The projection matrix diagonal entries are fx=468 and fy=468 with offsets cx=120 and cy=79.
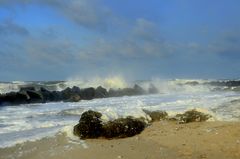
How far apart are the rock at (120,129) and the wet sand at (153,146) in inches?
9.3

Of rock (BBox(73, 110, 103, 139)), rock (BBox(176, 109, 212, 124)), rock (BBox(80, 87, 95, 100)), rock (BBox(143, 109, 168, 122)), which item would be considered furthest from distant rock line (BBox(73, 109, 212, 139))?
rock (BBox(80, 87, 95, 100))

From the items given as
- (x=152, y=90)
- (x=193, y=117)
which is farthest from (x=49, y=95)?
(x=193, y=117)

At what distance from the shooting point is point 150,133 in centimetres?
947

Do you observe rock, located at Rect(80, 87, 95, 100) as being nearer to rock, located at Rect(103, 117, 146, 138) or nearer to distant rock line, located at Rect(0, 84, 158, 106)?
distant rock line, located at Rect(0, 84, 158, 106)

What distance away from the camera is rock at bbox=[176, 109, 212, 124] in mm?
10759

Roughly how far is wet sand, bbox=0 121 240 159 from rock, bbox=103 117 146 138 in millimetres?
237

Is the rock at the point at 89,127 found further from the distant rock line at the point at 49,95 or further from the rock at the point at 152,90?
the rock at the point at 152,90

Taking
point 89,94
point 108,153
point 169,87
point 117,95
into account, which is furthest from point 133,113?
point 169,87

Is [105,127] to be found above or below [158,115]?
below

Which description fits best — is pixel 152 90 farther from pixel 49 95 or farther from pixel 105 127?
pixel 105 127

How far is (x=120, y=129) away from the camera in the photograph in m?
9.38

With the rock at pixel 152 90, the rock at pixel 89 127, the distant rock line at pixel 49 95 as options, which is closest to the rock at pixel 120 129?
the rock at pixel 89 127

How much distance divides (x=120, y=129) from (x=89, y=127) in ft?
2.17

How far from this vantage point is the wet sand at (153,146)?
721 centimetres
